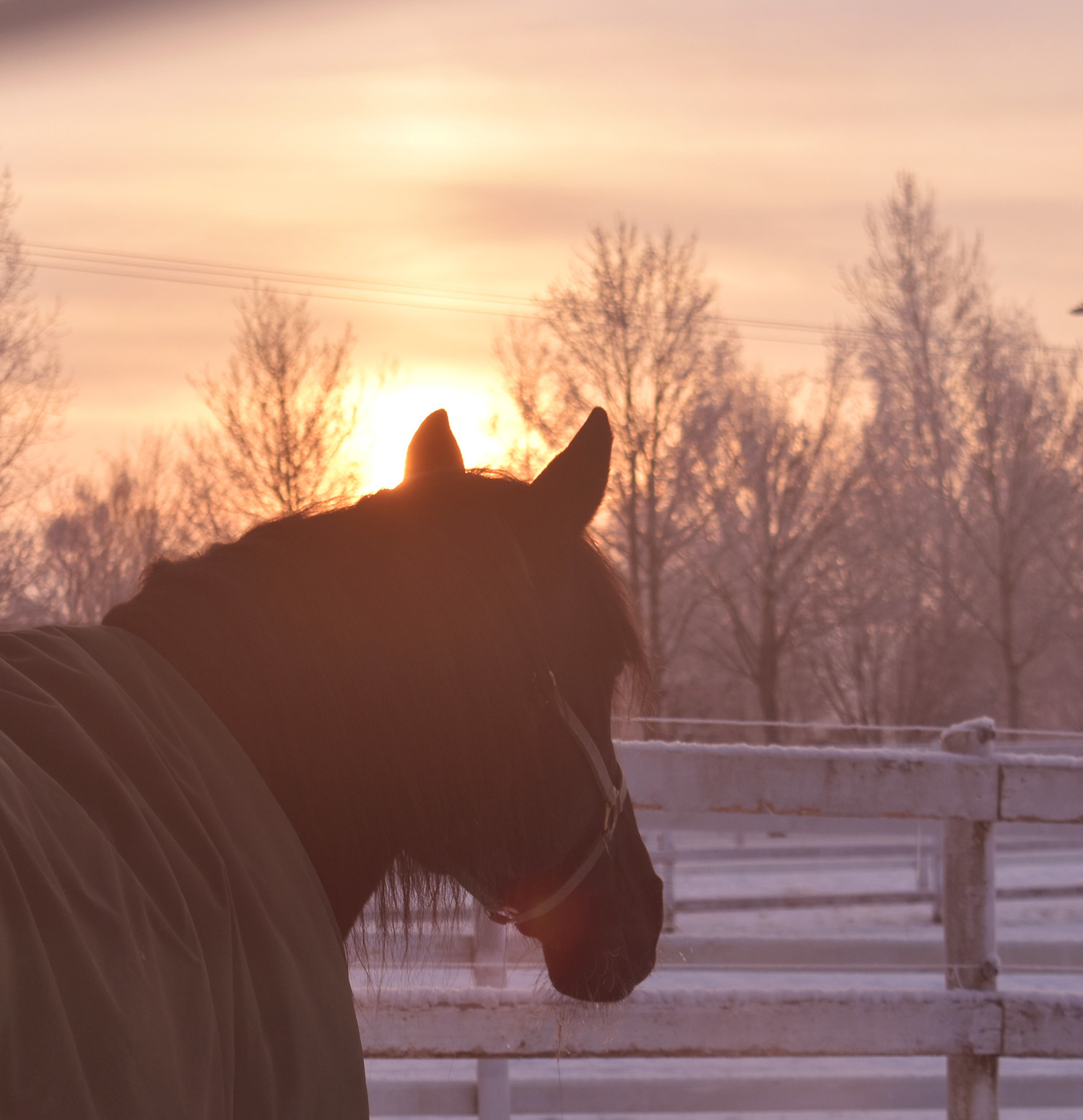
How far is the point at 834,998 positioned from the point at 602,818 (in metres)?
1.35

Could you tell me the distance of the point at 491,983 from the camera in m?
2.95

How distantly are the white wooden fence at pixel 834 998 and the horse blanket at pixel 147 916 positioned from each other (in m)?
1.42

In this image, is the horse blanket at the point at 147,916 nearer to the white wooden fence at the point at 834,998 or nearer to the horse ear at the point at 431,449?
the horse ear at the point at 431,449

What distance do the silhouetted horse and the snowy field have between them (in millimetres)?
586

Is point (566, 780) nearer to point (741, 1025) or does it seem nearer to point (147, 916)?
point (147, 916)

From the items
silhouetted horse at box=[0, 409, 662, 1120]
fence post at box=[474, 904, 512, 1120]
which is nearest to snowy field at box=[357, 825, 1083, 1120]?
fence post at box=[474, 904, 512, 1120]

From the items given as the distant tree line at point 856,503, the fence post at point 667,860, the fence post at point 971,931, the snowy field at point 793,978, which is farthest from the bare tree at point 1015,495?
the fence post at point 971,931

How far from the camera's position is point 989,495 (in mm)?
22797

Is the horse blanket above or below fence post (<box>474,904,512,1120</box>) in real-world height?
above

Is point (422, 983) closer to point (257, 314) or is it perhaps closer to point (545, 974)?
point (545, 974)

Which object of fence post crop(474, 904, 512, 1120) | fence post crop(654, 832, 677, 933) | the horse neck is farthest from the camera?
fence post crop(654, 832, 677, 933)

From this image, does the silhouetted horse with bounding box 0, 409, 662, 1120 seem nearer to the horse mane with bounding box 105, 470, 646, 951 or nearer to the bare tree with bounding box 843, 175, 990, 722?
the horse mane with bounding box 105, 470, 646, 951

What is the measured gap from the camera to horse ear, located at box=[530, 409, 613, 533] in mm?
1732

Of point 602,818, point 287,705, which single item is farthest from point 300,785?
point 602,818
